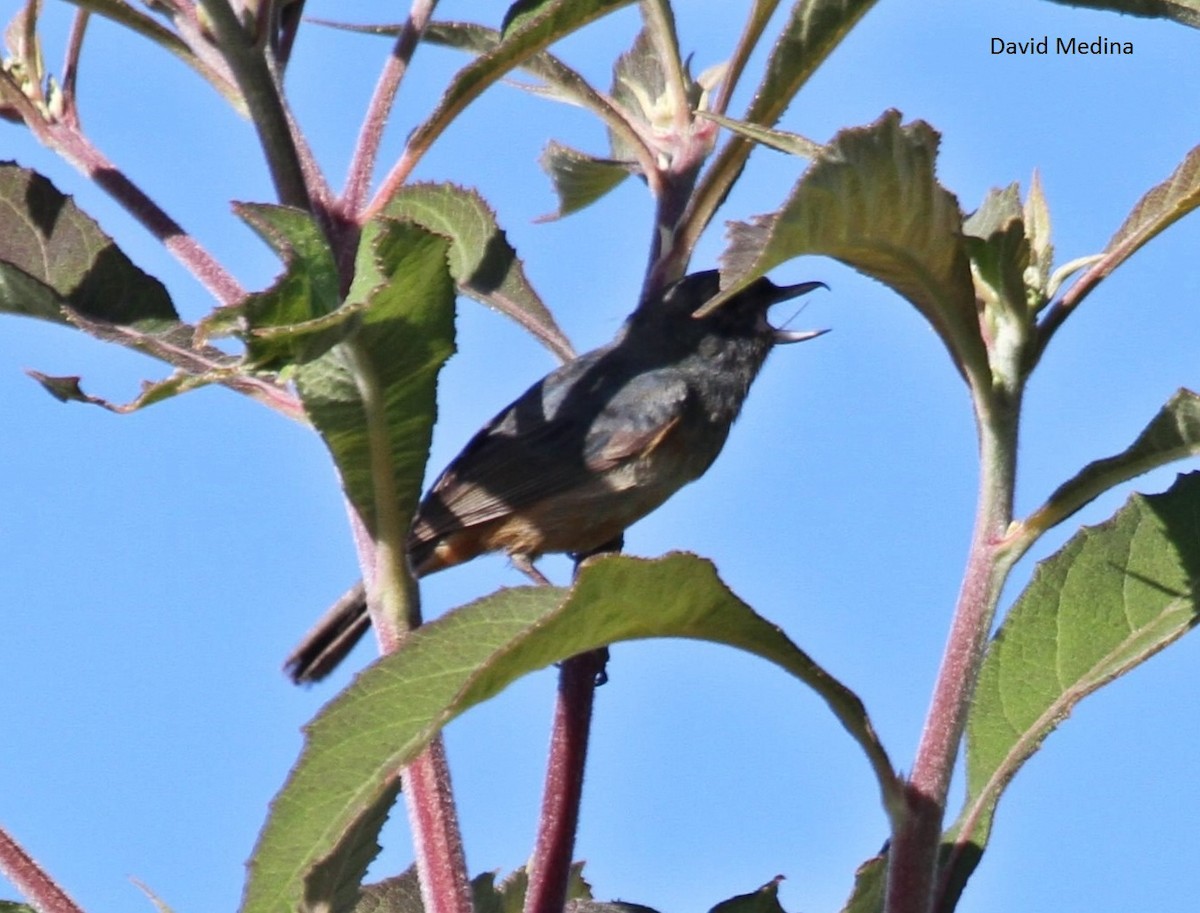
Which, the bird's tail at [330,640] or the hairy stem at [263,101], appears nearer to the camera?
the hairy stem at [263,101]

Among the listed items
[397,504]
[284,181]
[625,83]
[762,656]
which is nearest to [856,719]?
[762,656]

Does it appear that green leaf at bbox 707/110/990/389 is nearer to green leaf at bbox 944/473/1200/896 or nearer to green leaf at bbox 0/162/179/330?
green leaf at bbox 944/473/1200/896

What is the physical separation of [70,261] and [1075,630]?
4.98ft

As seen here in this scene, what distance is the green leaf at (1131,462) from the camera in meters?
1.94

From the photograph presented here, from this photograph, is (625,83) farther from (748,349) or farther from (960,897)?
(748,349)

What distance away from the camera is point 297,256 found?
4.99 feet

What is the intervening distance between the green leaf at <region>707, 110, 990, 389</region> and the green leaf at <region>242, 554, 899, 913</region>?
1.10ft

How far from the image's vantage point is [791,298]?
4.87 m

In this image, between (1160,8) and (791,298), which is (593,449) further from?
(1160,8)

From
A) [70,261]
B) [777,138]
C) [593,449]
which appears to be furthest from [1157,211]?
[593,449]

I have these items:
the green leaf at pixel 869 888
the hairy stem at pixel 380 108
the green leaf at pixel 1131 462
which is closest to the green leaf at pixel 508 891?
the green leaf at pixel 869 888

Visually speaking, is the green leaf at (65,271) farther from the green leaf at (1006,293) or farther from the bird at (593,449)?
the bird at (593,449)

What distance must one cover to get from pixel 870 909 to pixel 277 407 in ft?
3.43

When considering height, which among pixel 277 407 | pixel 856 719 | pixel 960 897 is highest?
pixel 277 407
